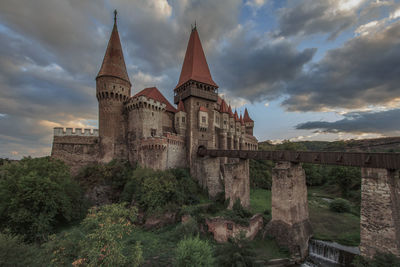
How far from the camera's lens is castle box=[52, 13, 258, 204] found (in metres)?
25.6

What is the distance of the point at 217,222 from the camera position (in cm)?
1714

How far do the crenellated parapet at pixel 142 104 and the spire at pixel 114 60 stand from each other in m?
4.71

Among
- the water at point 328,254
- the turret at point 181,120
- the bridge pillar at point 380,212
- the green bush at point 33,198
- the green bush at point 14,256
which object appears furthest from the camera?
the turret at point 181,120

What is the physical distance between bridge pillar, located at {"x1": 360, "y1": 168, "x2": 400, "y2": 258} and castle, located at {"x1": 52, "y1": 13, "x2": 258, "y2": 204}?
16.3 meters

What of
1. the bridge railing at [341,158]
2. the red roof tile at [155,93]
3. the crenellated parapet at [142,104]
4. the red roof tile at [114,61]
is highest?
the red roof tile at [114,61]

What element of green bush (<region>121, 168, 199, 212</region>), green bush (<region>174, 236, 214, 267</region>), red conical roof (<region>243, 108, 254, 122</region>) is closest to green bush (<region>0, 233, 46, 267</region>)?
green bush (<region>174, 236, 214, 267</region>)

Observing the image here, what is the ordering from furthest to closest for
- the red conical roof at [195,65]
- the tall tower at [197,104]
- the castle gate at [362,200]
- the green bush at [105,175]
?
the red conical roof at [195,65] → the tall tower at [197,104] → the green bush at [105,175] → the castle gate at [362,200]

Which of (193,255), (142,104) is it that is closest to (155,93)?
(142,104)

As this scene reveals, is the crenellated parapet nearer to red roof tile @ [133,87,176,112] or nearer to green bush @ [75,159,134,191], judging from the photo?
red roof tile @ [133,87,176,112]

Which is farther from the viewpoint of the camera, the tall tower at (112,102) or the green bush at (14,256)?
the tall tower at (112,102)

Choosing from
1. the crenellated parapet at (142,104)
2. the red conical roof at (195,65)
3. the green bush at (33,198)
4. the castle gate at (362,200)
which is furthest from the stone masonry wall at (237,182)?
the green bush at (33,198)

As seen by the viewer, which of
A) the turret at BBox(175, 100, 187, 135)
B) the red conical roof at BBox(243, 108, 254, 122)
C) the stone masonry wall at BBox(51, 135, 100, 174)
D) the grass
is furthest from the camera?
the red conical roof at BBox(243, 108, 254, 122)

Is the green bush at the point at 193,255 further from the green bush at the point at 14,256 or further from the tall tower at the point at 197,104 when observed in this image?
the tall tower at the point at 197,104

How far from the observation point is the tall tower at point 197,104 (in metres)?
28.1
